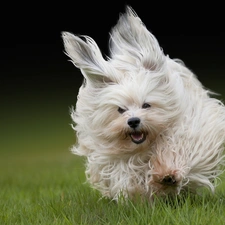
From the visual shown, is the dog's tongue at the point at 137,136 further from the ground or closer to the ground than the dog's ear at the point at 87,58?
closer to the ground

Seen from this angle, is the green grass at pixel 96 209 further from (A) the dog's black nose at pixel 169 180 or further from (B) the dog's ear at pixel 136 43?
(B) the dog's ear at pixel 136 43

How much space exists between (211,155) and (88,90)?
1.12 metres

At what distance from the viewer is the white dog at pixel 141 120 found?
5.43 metres

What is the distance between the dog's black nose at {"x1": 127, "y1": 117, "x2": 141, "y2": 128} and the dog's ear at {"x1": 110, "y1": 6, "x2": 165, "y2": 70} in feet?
1.99

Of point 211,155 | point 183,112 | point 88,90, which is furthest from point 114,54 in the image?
point 211,155

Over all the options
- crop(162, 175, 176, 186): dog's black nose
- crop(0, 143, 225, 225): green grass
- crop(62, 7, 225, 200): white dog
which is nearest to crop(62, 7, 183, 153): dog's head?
crop(62, 7, 225, 200): white dog

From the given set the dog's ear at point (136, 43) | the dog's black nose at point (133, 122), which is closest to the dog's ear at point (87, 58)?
the dog's ear at point (136, 43)

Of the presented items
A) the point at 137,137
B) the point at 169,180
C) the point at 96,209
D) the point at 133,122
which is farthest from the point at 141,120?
the point at 96,209

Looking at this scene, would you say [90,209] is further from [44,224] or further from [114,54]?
[114,54]

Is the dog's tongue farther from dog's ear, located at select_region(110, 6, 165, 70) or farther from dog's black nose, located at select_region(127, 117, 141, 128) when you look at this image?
dog's ear, located at select_region(110, 6, 165, 70)

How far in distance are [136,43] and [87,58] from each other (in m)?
0.43

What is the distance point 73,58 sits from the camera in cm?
570

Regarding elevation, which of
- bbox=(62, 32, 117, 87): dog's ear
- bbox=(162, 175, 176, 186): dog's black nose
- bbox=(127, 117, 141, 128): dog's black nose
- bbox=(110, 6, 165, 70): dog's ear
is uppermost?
bbox=(110, 6, 165, 70): dog's ear

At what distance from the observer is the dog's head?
17.8 feet
